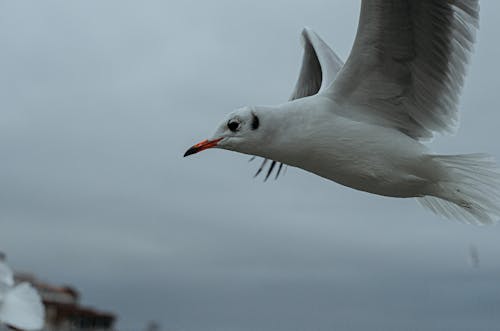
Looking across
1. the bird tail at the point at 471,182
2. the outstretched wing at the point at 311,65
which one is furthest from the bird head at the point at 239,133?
the outstretched wing at the point at 311,65

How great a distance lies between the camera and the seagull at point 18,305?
234 cm

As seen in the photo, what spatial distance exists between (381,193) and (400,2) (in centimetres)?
117

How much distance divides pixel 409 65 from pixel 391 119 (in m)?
0.37

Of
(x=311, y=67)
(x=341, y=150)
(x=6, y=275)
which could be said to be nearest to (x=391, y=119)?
(x=341, y=150)

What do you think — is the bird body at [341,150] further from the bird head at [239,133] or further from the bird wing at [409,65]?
the bird wing at [409,65]

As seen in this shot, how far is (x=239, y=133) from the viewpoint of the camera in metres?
4.50

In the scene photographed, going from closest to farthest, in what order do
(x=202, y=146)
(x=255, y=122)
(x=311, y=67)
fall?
(x=255, y=122) < (x=202, y=146) < (x=311, y=67)

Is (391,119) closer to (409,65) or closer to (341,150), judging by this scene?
(409,65)

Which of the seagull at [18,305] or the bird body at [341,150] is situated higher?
the bird body at [341,150]

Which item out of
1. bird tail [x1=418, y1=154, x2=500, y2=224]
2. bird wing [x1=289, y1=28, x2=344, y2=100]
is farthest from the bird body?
bird wing [x1=289, y1=28, x2=344, y2=100]

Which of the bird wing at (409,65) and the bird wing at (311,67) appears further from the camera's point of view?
the bird wing at (311,67)

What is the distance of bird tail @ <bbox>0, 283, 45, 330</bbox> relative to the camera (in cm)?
234

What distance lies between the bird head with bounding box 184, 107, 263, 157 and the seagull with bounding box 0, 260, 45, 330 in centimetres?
206

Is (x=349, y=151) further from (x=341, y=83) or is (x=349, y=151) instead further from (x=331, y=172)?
(x=341, y=83)
